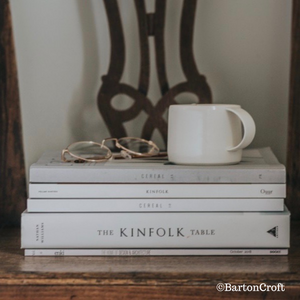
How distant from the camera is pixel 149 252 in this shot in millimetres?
578

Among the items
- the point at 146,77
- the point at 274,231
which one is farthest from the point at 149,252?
the point at 146,77

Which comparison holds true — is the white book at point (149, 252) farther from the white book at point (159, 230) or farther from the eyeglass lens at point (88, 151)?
the eyeglass lens at point (88, 151)

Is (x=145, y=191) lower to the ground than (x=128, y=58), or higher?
lower

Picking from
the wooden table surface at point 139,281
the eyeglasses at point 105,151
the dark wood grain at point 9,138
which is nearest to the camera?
the wooden table surface at point 139,281

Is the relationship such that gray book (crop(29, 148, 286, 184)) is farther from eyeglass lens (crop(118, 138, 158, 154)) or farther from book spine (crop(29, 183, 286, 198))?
eyeglass lens (crop(118, 138, 158, 154))

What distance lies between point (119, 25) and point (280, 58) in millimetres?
249

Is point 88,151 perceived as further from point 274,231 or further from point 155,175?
point 274,231

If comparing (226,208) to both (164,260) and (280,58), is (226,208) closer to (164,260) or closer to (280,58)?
(164,260)

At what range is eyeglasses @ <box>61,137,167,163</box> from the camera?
0.64 m

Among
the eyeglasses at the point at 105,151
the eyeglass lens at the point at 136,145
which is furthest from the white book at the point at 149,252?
the eyeglass lens at the point at 136,145

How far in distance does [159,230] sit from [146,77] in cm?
28

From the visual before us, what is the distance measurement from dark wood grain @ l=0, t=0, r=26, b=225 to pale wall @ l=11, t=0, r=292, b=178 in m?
0.03

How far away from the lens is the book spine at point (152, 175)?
1.87 ft

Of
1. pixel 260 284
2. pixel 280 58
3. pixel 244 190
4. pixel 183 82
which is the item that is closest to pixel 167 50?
pixel 183 82
